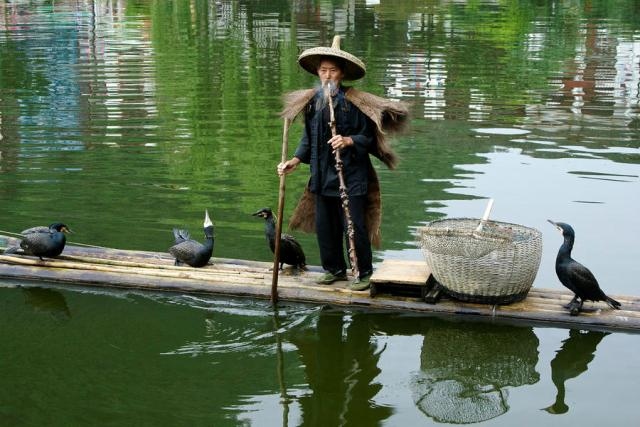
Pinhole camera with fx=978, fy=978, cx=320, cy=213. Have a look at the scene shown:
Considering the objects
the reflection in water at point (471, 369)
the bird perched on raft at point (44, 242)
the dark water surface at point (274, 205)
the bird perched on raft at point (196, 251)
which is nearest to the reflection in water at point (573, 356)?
the dark water surface at point (274, 205)

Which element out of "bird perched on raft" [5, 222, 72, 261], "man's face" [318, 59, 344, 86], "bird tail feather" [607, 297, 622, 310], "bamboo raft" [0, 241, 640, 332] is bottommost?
"bamboo raft" [0, 241, 640, 332]

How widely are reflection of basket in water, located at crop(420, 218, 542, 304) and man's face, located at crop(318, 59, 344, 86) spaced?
127 cm

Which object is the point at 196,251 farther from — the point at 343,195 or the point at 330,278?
the point at 343,195

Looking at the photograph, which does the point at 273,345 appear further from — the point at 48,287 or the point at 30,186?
the point at 30,186

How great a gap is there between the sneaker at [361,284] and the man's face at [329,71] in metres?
1.50

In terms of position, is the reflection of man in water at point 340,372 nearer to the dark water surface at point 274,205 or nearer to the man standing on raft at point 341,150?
the dark water surface at point 274,205

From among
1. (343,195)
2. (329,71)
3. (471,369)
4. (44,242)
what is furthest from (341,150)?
(44,242)

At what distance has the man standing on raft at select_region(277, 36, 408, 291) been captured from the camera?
7.00 m

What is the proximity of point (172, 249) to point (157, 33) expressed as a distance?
2091 cm

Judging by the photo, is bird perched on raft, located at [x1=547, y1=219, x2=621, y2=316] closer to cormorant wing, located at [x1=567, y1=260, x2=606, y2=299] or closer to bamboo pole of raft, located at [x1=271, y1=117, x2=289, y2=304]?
cormorant wing, located at [x1=567, y1=260, x2=606, y2=299]

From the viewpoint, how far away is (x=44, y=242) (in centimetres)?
791

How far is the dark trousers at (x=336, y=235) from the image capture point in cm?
730

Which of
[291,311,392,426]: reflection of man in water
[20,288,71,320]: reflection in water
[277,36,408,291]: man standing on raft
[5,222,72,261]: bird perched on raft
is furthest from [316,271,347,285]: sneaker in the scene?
[5,222,72,261]: bird perched on raft

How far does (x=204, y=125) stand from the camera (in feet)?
49.3
